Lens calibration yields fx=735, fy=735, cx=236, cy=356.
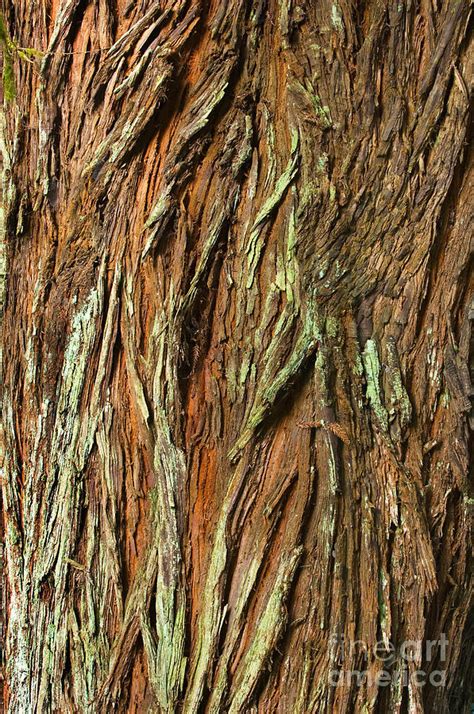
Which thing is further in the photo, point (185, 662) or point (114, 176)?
point (114, 176)

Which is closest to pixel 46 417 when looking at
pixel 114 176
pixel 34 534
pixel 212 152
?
Answer: pixel 34 534

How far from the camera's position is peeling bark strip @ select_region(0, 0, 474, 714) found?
74.4 inches

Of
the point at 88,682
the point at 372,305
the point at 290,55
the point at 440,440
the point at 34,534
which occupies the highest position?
the point at 290,55

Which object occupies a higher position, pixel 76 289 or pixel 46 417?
pixel 76 289

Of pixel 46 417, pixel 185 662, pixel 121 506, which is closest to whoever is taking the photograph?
pixel 185 662

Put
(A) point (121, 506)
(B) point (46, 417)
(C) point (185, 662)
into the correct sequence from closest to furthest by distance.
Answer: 1. (C) point (185, 662)
2. (A) point (121, 506)
3. (B) point (46, 417)

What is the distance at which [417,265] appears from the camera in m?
1.96

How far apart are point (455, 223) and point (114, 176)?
0.97 meters

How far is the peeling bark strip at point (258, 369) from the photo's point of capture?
1.89m

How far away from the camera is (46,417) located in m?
2.18

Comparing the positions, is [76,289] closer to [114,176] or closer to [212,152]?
[114,176]

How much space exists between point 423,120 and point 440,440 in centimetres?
87

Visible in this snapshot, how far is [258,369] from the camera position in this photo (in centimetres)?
196

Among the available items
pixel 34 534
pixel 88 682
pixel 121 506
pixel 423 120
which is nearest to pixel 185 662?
pixel 88 682
